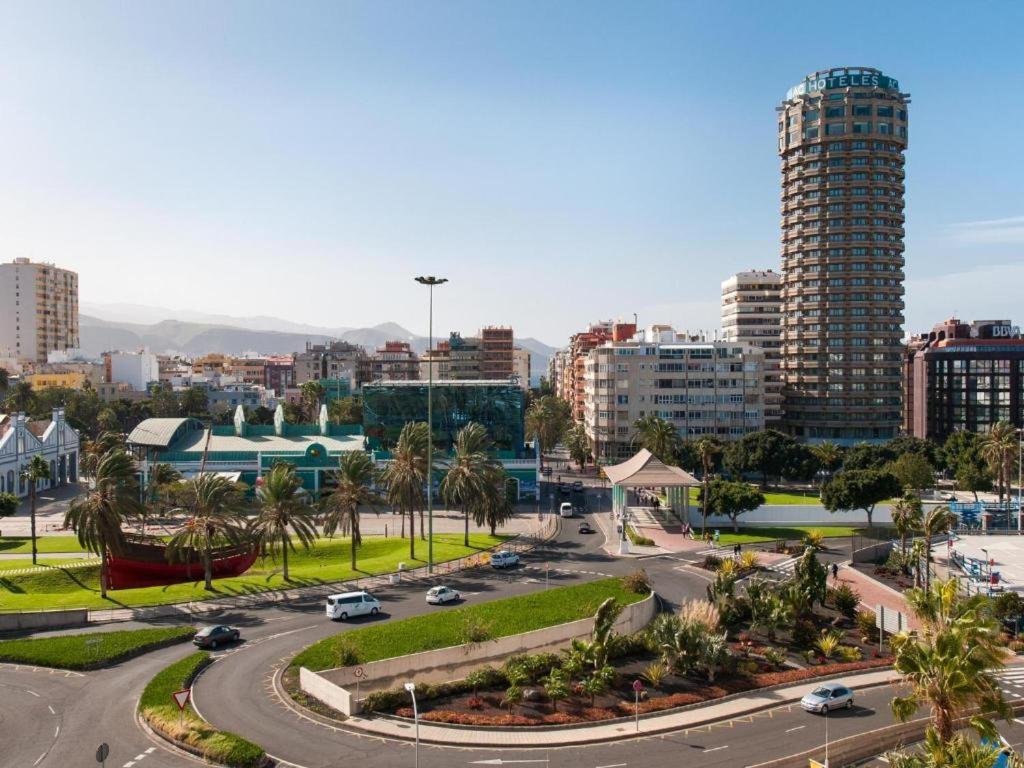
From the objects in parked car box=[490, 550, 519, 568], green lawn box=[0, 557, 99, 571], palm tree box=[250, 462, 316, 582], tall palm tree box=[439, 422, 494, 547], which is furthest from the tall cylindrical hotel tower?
green lawn box=[0, 557, 99, 571]

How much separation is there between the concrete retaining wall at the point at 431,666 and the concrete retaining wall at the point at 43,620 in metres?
19.8

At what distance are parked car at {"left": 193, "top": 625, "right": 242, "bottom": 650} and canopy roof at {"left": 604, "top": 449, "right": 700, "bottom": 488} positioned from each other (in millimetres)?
44165

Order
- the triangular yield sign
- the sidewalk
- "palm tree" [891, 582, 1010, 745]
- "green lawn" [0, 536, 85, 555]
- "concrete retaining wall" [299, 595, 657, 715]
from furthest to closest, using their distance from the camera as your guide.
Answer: "green lawn" [0, 536, 85, 555], "concrete retaining wall" [299, 595, 657, 715], the sidewalk, the triangular yield sign, "palm tree" [891, 582, 1010, 745]

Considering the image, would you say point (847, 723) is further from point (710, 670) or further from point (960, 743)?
point (960, 743)

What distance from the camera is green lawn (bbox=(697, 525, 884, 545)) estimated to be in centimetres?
8119

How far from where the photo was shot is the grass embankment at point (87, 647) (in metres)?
43.9

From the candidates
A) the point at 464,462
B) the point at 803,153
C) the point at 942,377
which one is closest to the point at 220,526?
the point at 464,462

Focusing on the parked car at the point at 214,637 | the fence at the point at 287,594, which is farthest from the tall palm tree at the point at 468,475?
the parked car at the point at 214,637

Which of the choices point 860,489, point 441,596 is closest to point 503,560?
point 441,596

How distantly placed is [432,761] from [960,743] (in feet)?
62.5

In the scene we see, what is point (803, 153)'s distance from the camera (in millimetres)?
146250

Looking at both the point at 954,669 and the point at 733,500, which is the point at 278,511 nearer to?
the point at 733,500

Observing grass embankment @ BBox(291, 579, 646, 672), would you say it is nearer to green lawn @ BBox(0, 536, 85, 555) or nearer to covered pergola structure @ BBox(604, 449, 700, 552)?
covered pergola structure @ BBox(604, 449, 700, 552)

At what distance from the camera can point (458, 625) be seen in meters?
46.5
